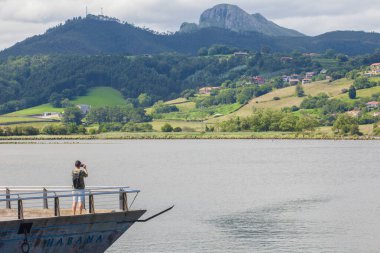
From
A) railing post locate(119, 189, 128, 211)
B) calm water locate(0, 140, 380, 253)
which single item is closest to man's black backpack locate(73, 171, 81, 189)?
railing post locate(119, 189, 128, 211)

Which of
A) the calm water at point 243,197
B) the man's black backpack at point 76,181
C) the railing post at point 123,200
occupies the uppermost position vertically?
the man's black backpack at point 76,181

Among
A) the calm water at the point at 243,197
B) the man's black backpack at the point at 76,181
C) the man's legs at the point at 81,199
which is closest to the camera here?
the man's legs at the point at 81,199

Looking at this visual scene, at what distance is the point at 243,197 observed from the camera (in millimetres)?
89688

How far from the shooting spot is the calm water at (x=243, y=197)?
2279 inches

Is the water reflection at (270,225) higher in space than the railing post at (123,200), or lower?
lower

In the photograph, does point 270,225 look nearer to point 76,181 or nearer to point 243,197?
point 243,197

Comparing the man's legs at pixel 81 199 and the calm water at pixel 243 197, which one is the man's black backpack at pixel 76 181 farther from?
the calm water at pixel 243 197

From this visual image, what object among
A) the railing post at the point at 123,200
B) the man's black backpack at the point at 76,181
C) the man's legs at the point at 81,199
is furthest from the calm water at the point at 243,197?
the man's legs at the point at 81,199

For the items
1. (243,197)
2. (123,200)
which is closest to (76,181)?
(123,200)

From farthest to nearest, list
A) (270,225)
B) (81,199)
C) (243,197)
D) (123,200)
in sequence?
(243,197)
(270,225)
(123,200)
(81,199)

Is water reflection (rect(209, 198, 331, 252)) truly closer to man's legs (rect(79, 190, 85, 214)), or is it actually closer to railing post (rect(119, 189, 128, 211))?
railing post (rect(119, 189, 128, 211))

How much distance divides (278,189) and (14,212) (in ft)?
210

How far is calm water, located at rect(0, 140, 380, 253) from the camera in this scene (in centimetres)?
5788

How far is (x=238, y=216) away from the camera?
2835 inches
